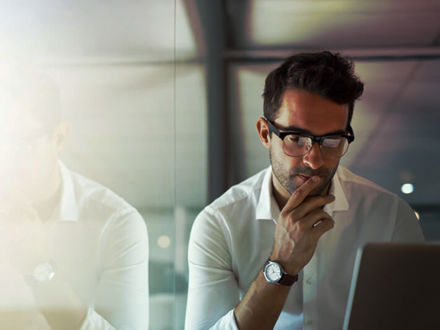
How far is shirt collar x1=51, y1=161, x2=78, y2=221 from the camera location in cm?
130

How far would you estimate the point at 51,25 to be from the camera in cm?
127

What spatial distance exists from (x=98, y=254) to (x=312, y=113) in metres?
0.90

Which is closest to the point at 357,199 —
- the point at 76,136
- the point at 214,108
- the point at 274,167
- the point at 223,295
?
the point at 274,167

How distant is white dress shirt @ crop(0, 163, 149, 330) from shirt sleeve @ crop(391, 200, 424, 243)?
1082mm

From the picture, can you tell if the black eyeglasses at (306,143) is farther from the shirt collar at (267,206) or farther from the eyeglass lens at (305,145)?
the shirt collar at (267,206)

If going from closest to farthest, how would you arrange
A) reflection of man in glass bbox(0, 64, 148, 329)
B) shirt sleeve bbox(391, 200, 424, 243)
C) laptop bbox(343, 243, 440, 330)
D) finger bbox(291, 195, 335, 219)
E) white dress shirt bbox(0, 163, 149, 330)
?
laptop bbox(343, 243, 440, 330) < reflection of man in glass bbox(0, 64, 148, 329) < white dress shirt bbox(0, 163, 149, 330) < finger bbox(291, 195, 335, 219) < shirt sleeve bbox(391, 200, 424, 243)

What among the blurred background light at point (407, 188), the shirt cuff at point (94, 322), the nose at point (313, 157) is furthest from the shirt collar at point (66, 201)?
the blurred background light at point (407, 188)

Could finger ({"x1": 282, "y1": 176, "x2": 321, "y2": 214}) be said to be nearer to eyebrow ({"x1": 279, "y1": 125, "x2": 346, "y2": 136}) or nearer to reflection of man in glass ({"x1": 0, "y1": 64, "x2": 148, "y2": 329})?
eyebrow ({"x1": 279, "y1": 125, "x2": 346, "y2": 136})

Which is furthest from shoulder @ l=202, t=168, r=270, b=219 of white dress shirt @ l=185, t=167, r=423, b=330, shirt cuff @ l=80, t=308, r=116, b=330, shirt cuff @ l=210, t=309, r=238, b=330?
shirt cuff @ l=80, t=308, r=116, b=330

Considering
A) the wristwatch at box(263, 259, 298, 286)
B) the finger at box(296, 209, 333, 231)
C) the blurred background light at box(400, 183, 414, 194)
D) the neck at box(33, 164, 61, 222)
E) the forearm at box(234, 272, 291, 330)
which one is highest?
the neck at box(33, 164, 61, 222)

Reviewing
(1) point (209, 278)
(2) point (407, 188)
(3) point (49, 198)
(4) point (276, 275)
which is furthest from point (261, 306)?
(2) point (407, 188)

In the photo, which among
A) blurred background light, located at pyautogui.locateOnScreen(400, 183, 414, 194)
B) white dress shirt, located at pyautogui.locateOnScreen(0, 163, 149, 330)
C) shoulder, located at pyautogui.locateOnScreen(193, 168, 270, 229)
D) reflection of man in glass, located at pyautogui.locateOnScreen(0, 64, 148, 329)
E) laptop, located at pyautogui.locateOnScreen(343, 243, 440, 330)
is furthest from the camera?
blurred background light, located at pyautogui.locateOnScreen(400, 183, 414, 194)

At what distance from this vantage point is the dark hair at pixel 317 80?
4.97 feet

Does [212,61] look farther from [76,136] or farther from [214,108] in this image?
[76,136]
